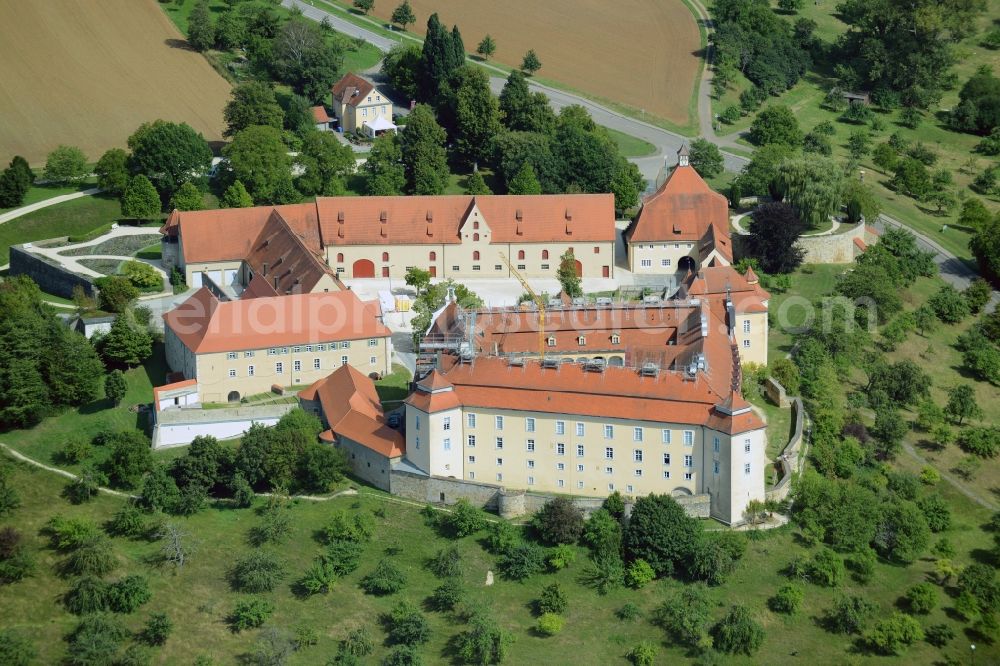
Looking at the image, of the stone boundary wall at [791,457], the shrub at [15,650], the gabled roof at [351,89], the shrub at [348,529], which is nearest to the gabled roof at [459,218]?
the stone boundary wall at [791,457]

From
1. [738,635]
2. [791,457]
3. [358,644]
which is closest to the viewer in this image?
[358,644]

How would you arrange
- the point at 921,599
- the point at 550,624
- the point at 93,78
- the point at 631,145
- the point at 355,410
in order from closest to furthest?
1. the point at 550,624
2. the point at 921,599
3. the point at 355,410
4. the point at 631,145
5. the point at 93,78

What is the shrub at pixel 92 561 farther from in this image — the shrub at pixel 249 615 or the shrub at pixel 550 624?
the shrub at pixel 550 624

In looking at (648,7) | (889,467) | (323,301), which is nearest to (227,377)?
(323,301)

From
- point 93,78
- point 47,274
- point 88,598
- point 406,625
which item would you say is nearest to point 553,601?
point 406,625

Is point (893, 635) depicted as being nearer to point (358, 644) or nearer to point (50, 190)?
point (358, 644)

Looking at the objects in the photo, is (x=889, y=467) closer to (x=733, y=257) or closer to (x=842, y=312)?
(x=842, y=312)

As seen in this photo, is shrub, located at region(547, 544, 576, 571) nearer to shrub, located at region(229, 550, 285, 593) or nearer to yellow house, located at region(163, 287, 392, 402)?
shrub, located at region(229, 550, 285, 593)

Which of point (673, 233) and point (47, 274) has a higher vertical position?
point (673, 233)
